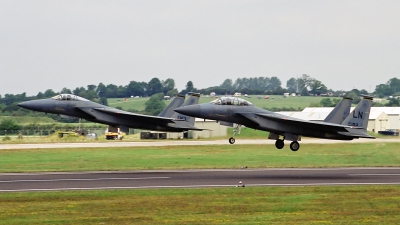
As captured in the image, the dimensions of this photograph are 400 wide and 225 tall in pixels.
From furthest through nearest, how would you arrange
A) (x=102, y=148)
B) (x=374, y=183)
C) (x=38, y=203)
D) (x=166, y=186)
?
(x=102, y=148) → (x=374, y=183) → (x=166, y=186) → (x=38, y=203)

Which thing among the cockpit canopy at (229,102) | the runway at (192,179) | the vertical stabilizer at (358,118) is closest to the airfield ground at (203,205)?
the runway at (192,179)

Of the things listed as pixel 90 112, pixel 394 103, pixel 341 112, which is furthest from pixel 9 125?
pixel 394 103

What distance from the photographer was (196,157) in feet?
140

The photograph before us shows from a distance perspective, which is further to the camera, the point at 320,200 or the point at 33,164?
the point at 33,164

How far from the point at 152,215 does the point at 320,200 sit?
6.77 metres

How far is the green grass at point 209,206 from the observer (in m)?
20.4

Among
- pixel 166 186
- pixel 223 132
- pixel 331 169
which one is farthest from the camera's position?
pixel 223 132

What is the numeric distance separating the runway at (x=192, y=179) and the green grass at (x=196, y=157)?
3.00 m

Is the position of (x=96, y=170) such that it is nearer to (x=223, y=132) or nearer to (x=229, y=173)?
(x=229, y=173)

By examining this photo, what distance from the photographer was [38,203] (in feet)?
75.9

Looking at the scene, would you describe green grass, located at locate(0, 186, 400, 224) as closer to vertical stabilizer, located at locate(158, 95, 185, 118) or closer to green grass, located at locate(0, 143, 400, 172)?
green grass, located at locate(0, 143, 400, 172)

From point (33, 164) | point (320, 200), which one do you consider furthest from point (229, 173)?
point (33, 164)

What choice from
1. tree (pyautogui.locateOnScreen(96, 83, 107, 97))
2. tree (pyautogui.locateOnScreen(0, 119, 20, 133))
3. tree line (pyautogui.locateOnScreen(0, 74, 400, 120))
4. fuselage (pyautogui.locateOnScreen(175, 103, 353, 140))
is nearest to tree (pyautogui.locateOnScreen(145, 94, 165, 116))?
tree line (pyautogui.locateOnScreen(0, 74, 400, 120))

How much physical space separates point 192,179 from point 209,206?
800cm
